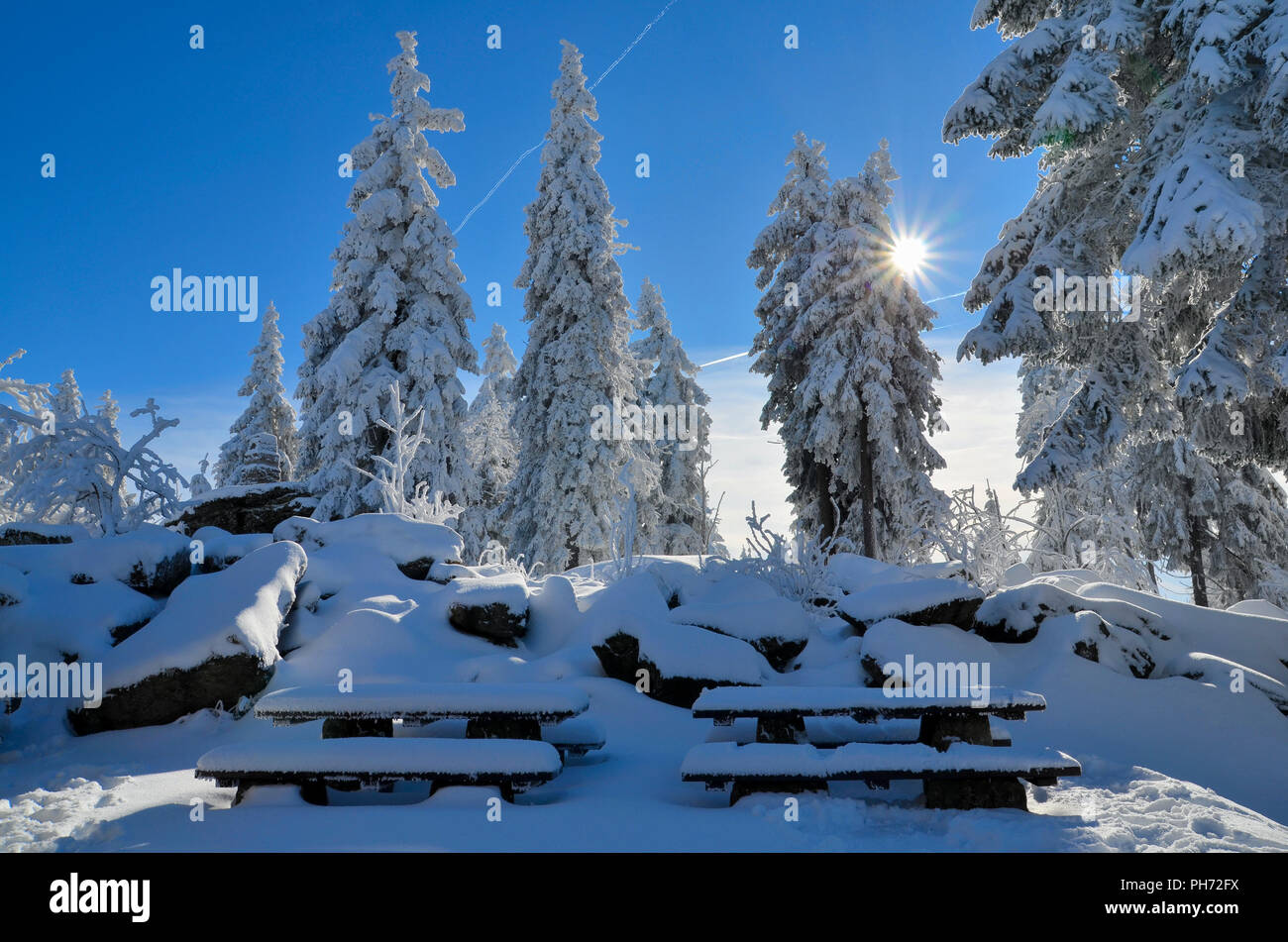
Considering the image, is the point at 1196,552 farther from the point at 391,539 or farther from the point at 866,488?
the point at 391,539

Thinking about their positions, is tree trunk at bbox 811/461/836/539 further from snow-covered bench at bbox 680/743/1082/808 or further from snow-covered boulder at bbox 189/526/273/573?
snow-covered bench at bbox 680/743/1082/808

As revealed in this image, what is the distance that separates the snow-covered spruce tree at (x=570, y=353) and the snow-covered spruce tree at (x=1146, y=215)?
1145 cm

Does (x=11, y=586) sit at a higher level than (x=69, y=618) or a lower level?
higher

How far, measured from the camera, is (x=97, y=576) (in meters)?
6.04

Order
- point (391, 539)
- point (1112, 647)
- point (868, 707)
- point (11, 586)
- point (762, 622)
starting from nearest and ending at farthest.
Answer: point (868, 707)
point (11, 586)
point (1112, 647)
point (762, 622)
point (391, 539)

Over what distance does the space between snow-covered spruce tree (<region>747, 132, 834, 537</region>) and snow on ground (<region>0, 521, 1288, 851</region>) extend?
1165cm

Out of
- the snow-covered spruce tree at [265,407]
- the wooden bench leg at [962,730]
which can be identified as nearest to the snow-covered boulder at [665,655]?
the wooden bench leg at [962,730]

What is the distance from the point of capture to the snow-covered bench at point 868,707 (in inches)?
151

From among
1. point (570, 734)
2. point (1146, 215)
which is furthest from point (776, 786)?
point (1146, 215)

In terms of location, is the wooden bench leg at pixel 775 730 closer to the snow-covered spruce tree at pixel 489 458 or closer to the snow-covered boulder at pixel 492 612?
the snow-covered boulder at pixel 492 612

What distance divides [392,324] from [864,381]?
12598 mm

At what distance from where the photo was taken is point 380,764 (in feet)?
11.1
